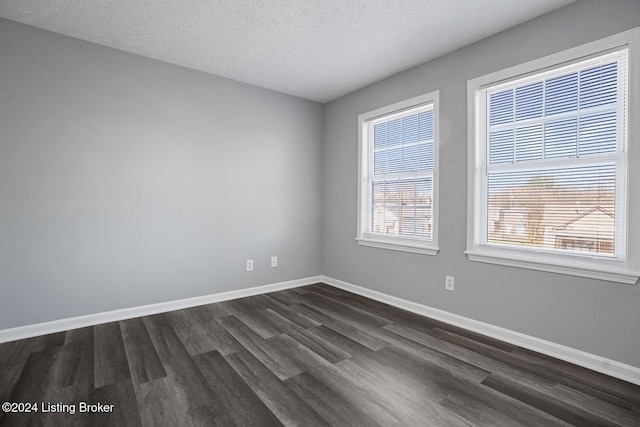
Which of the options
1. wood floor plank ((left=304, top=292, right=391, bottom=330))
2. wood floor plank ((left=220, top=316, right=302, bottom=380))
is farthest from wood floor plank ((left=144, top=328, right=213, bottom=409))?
wood floor plank ((left=304, top=292, right=391, bottom=330))

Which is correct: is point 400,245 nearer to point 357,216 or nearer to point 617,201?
point 357,216

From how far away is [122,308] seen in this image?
9.92 ft

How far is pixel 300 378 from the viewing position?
79.2 inches

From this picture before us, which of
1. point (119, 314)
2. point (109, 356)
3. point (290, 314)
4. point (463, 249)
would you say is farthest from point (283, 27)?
point (119, 314)

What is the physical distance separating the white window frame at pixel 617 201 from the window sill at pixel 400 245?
0.43m

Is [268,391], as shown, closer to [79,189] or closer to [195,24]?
[79,189]

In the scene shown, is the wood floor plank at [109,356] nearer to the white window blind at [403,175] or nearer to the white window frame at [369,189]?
the white window frame at [369,189]

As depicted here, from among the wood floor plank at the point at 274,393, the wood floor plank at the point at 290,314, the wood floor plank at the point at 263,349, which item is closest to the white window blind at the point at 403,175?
the wood floor plank at the point at 290,314

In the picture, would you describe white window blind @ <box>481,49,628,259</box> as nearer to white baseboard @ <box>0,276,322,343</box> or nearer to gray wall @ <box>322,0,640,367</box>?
gray wall @ <box>322,0,640,367</box>

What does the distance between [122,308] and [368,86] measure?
3.71 metres

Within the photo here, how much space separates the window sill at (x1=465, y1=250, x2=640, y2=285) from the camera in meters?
2.03

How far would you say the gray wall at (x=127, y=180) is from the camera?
259cm


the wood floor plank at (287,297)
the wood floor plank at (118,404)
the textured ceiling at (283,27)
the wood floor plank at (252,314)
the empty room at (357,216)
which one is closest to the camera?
the wood floor plank at (118,404)

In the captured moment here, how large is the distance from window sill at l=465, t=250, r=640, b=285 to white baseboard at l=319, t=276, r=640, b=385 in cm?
56
